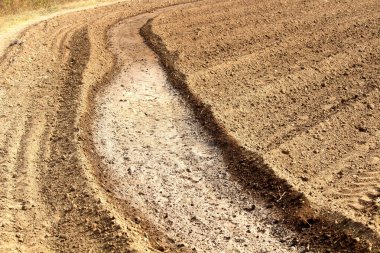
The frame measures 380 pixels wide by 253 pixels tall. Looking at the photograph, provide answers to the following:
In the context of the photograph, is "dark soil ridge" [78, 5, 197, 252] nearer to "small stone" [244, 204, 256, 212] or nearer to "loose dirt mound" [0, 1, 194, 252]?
"loose dirt mound" [0, 1, 194, 252]

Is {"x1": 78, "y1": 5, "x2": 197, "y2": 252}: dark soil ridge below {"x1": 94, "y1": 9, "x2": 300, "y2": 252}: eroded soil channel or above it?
above

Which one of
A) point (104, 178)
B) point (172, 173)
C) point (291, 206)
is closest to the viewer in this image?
point (291, 206)

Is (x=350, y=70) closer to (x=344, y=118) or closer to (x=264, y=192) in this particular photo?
(x=344, y=118)


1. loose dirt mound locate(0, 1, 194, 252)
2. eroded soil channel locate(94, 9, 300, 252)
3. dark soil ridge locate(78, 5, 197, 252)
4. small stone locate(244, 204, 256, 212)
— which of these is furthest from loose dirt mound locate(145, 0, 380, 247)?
loose dirt mound locate(0, 1, 194, 252)

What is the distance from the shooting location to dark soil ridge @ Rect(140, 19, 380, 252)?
26.6 ft

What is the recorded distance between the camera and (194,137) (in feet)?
36.7

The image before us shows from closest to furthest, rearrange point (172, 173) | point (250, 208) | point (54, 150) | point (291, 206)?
point (291, 206)
point (250, 208)
point (172, 173)
point (54, 150)

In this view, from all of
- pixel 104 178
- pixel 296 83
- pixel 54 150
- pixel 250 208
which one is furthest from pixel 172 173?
pixel 296 83

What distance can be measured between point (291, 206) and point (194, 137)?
2.96 metres

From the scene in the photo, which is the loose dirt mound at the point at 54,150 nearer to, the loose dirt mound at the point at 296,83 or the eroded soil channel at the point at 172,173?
the eroded soil channel at the point at 172,173

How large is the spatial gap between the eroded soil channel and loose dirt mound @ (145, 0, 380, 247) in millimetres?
744

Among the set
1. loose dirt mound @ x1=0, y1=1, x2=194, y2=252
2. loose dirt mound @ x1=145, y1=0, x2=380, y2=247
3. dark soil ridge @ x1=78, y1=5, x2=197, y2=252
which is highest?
loose dirt mound @ x1=0, y1=1, x2=194, y2=252

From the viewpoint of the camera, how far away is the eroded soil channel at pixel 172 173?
8.59 metres

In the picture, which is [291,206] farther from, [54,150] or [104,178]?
[54,150]
